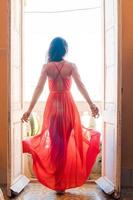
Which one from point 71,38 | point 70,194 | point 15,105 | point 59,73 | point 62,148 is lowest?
point 70,194

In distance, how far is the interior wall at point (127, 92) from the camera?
3.49m

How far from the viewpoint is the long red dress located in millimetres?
3186

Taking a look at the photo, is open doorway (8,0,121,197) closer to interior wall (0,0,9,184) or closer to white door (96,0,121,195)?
white door (96,0,121,195)

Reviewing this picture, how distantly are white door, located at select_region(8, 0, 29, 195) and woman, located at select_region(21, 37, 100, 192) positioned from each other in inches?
5.9

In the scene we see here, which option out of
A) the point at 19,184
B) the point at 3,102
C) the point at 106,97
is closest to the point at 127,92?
the point at 106,97

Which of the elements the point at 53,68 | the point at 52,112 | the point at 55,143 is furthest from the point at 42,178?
the point at 53,68

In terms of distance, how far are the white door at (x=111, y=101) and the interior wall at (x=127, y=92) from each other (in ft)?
0.67

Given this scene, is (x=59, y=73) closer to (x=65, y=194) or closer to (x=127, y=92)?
(x=127, y=92)

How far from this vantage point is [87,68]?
412cm

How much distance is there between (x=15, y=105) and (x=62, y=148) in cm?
65

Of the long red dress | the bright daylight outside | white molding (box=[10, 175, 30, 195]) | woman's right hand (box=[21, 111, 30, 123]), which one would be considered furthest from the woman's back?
white molding (box=[10, 175, 30, 195])

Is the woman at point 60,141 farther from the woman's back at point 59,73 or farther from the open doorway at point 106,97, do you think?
the open doorway at point 106,97

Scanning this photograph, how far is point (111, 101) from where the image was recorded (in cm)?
327

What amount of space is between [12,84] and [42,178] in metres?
0.97
